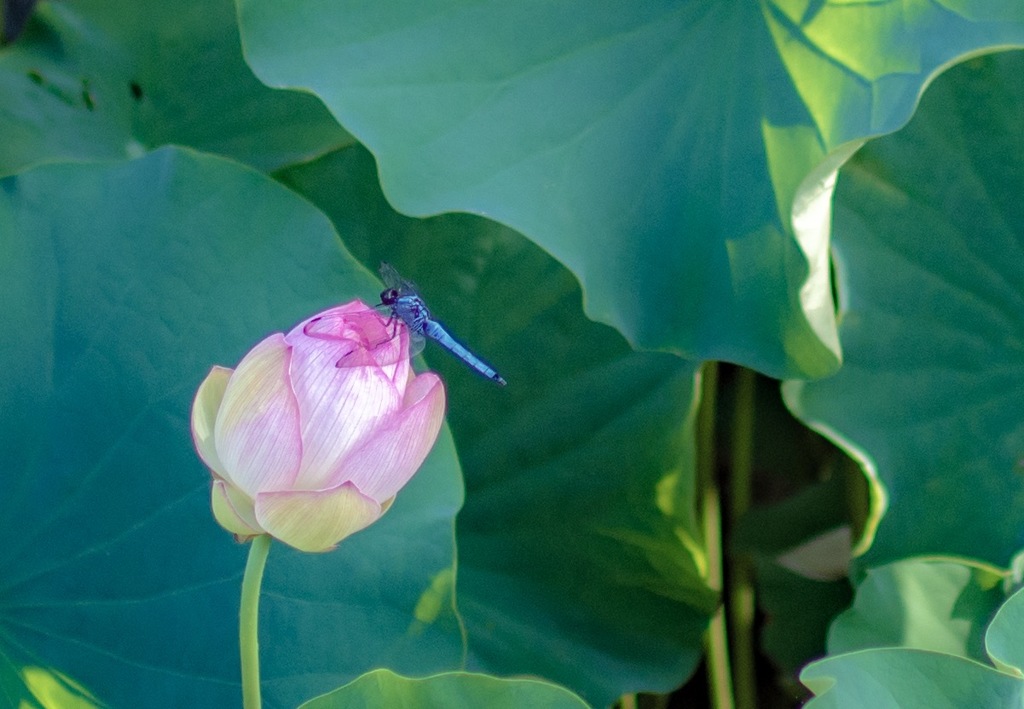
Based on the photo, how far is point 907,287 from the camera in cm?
94

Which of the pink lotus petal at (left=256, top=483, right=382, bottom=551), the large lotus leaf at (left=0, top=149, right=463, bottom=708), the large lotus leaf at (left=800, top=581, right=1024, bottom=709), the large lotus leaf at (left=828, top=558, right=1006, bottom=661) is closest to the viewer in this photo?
the pink lotus petal at (left=256, top=483, right=382, bottom=551)

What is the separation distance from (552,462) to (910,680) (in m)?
0.44

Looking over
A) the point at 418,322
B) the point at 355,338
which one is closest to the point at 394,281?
the point at 418,322

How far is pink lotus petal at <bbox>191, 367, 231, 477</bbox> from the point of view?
1.83 feet

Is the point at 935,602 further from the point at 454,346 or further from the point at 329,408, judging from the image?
the point at 329,408

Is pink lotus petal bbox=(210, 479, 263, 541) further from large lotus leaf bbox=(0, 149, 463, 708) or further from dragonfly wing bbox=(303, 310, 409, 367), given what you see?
large lotus leaf bbox=(0, 149, 463, 708)

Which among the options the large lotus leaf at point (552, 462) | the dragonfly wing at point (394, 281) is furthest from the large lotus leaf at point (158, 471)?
the large lotus leaf at point (552, 462)

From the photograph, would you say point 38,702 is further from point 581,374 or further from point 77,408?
point 581,374

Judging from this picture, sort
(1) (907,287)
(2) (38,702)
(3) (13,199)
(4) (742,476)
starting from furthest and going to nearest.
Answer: (4) (742,476) → (1) (907,287) → (3) (13,199) → (2) (38,702)

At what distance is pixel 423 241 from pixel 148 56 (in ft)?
1.19

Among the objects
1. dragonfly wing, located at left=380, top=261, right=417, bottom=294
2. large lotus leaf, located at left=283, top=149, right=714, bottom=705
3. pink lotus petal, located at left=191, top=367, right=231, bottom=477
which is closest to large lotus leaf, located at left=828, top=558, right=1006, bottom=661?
large lotus leaf, located at left=283, top=149, right=714, bottom=705

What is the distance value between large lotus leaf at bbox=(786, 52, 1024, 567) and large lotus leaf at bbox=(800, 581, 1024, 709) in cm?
28

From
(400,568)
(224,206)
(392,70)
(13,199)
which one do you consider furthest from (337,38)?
(400,568)

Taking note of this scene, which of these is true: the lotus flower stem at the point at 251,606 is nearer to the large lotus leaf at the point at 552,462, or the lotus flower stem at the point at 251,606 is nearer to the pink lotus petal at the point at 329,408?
the pink lotus petal at the point at 329,408
